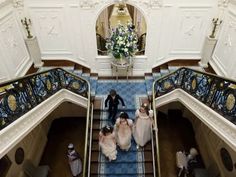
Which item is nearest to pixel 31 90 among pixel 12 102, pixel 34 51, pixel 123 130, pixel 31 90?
pixel 31 90

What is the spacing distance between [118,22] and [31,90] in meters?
7.00

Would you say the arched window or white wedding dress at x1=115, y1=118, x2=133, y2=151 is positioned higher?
the arched window

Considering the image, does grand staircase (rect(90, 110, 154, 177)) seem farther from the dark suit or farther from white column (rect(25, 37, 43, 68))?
white column (rect(25, 37, 43, 68))

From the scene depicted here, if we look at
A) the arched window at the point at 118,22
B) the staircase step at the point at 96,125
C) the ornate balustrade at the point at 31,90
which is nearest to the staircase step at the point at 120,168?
the staircase step at the point at 96,125

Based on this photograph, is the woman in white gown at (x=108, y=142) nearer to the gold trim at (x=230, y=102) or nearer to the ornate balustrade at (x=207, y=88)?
the ornate balustrade at (x=207, y=88)

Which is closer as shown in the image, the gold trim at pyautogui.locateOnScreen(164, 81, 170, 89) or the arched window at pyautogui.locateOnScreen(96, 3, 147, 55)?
the gold trim at pyautogui.locateOnScreen(164, 81, 170, 89)

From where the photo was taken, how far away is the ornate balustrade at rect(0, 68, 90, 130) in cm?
498

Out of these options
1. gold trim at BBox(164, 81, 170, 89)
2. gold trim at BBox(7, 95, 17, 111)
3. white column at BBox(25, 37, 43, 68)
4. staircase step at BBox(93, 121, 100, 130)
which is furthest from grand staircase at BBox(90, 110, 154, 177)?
white column at BBox(25, 37, 43, 68)

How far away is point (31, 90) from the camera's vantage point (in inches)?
232

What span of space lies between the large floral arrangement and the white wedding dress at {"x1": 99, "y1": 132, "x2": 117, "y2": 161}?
2.79m

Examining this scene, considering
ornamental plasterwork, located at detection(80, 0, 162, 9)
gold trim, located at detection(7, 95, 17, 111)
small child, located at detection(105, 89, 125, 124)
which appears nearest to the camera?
gold trim, located at detection(7, 95, 17, 111)

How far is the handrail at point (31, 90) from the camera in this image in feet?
16.3

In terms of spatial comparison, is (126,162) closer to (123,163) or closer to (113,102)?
(123,163)

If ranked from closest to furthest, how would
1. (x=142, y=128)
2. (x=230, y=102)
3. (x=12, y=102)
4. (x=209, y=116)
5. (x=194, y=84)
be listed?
(x=230, y=102), (x=12, y=102), (x=209, y=116), (x=194, y=84), (x=142, y=128)
